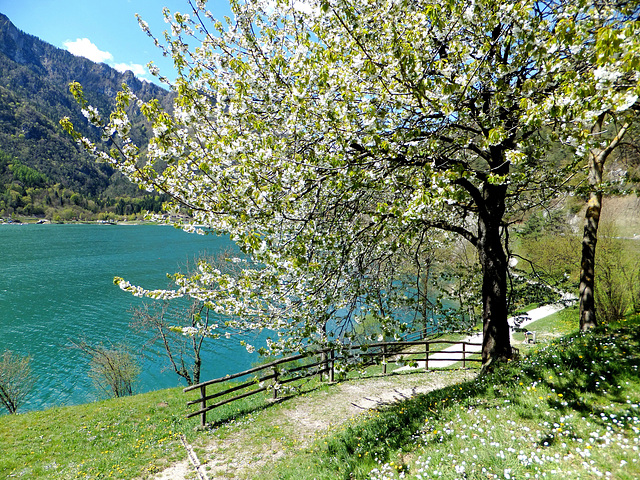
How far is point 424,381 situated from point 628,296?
13704 millimetres

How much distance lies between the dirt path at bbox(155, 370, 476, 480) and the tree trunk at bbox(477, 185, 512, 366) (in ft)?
13.4

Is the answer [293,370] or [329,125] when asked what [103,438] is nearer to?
[293,370]

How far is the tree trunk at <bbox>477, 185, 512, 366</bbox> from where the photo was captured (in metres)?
7.34

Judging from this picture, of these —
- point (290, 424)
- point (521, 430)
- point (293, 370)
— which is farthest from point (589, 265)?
point (290, 424)

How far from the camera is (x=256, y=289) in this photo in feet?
19.8

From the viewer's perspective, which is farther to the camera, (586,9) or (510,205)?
(510,205)

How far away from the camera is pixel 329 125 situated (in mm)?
4938

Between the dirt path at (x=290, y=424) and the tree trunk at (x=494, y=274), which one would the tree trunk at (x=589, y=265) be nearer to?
the tree trunk at (x=494, y=274)

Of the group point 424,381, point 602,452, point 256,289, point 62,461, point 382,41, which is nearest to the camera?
point 602,452

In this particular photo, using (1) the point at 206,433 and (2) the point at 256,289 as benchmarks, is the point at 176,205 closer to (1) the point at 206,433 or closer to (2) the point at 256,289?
(2) the point at 256,289

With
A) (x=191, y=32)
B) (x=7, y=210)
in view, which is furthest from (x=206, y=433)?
(x=7, y=210)

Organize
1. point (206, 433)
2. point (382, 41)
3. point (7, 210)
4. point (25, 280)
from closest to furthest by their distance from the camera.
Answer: point (382, 41) → point (206, 433) → point (25, 280) → point (7, 210)

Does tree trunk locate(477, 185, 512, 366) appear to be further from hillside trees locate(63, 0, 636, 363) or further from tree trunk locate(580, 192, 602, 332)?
tree trunk locate(580, 192, 602, 332)

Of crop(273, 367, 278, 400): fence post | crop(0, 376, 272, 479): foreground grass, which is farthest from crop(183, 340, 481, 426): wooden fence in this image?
crop(0, 376, 272, 479): foreground grass
